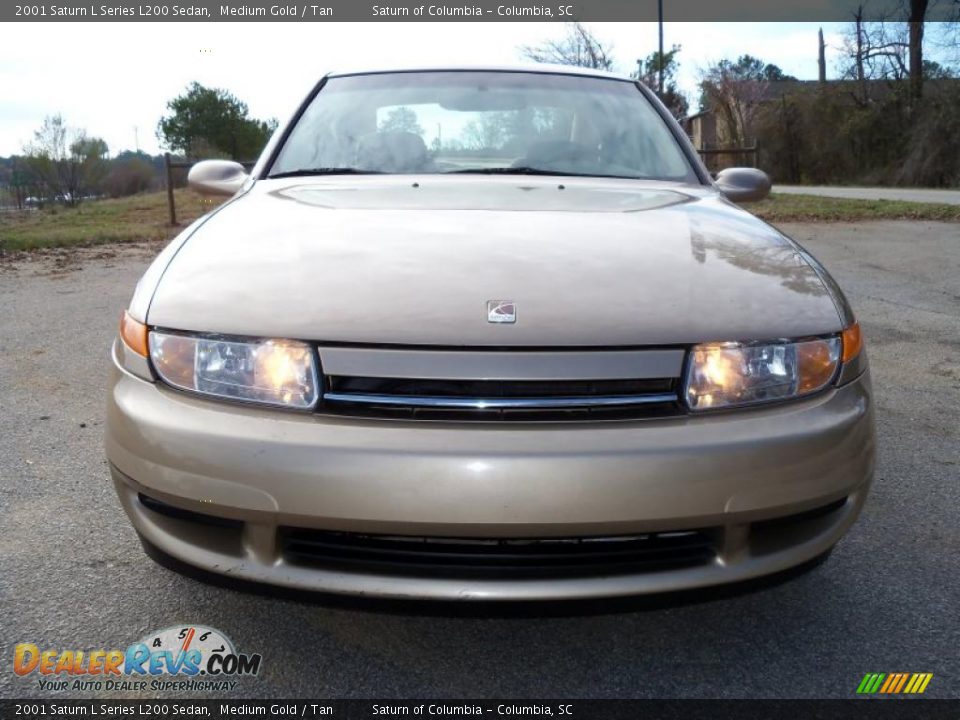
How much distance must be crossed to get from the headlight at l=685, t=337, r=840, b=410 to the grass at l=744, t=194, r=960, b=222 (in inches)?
432

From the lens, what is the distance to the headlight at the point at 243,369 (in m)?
1.56

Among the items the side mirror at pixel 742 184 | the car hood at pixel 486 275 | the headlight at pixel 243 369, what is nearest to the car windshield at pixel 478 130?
the side mirror at pixel 742 184

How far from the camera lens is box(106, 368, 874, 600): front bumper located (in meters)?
1.43

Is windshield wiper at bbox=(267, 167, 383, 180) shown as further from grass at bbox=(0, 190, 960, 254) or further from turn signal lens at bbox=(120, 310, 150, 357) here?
grass at bbox=(0, 190, 960, 254)

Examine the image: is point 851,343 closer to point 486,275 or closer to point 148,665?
point 486,275

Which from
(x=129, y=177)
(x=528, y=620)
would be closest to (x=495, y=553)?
(x=528, y=620)

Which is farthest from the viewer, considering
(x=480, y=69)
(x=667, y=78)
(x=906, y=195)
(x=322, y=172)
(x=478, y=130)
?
(x=667, y=78)

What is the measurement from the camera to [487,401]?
1.52 m

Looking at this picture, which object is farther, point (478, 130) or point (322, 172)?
point (478, 130)

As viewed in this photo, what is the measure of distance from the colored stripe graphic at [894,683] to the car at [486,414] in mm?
308

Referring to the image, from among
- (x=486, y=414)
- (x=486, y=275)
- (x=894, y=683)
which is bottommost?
(x=894, y=683)

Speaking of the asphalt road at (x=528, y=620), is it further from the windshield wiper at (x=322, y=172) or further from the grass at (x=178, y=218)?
the grass at (x=178, y=218)

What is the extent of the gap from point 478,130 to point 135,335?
1.54 meters

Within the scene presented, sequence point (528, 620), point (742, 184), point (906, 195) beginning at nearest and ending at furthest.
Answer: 1. point (528, 620)
2. point (742, 184)
3. point (906, 195)
